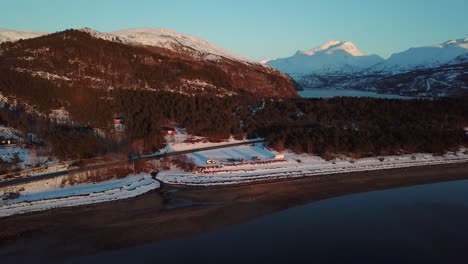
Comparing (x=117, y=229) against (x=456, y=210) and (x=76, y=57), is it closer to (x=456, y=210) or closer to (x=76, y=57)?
(x=456, y=210)

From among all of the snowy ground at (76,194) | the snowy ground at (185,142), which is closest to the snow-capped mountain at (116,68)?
the snowy ground at (185,142)

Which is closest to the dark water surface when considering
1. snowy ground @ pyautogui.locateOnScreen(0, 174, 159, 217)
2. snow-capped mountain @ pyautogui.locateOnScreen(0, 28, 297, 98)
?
snowy ground @ pyautogui.locateOnScreen(0, 174, 159, 217)

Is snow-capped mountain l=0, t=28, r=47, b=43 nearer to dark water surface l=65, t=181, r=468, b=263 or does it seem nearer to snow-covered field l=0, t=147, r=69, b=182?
snow-covered field l=0, t=147, r=69, b=182

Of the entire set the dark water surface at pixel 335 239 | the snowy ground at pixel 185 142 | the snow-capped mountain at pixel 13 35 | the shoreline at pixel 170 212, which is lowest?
the dark water surface at pixel 335 239

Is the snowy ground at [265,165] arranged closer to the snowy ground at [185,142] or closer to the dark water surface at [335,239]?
the snowy ground at [185,142]

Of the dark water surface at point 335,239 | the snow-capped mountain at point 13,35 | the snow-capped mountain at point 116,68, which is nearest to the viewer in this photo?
the dark water surface at point 335,239
